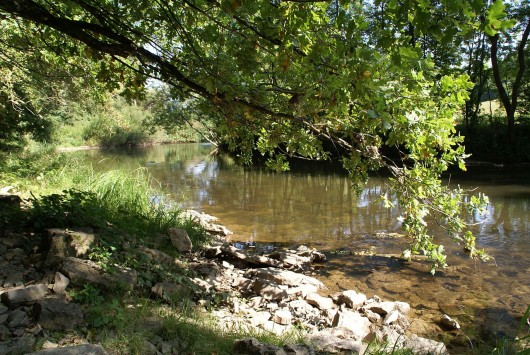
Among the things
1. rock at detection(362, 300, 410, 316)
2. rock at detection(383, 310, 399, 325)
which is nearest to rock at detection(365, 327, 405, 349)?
rock at detection(383, 310, 399, 325)

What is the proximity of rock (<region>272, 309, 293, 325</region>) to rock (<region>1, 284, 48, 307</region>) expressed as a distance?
91.7 inches

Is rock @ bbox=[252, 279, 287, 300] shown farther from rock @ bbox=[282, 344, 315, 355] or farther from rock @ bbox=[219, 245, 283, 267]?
rock @ bbox=[282, 344, 315, 355]

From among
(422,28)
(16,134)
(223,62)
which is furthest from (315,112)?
(16,134)

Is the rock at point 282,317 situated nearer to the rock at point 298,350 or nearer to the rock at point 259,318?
the rock at point 259,318

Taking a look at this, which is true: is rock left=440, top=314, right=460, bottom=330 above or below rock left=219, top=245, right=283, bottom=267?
below

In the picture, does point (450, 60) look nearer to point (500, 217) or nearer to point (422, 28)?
point (500, 217)

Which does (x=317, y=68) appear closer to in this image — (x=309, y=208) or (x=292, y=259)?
(x=292, y=259)

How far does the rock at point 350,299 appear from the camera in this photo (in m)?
5.26

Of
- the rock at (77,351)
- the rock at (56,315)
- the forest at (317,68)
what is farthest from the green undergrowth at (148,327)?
the forest at (317,68)

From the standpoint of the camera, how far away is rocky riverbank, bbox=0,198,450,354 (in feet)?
9.64

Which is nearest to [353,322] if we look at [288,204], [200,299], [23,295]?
[200,299]

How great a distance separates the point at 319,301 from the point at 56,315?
3.17 metres

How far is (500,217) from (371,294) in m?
6.91

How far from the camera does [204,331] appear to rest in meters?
3.51
